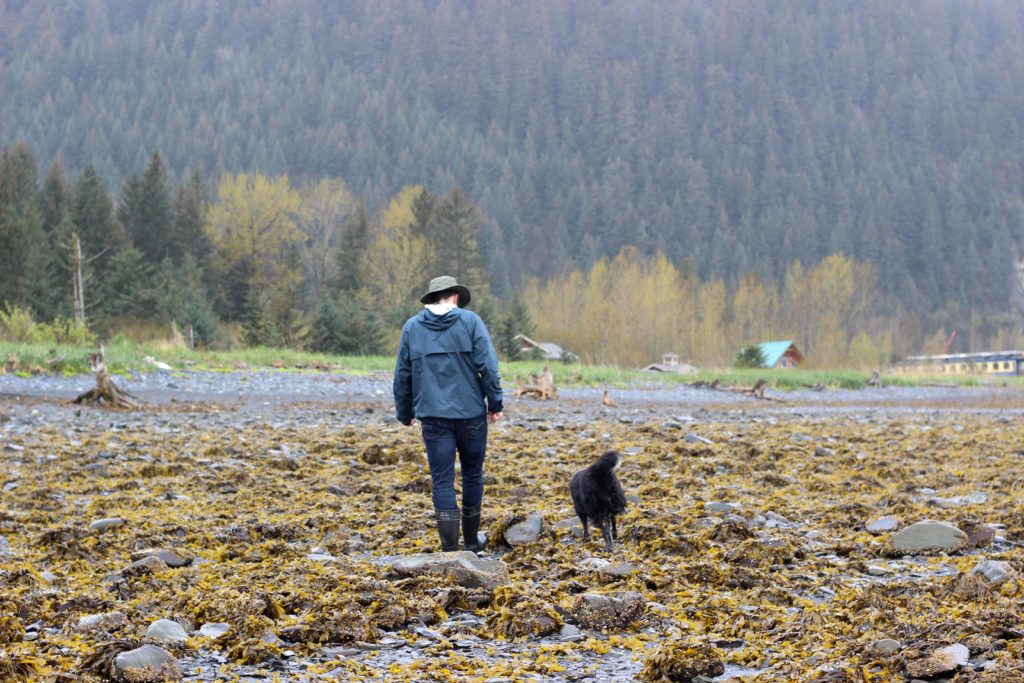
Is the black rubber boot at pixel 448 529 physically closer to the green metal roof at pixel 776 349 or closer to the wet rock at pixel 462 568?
the wet rock at pixel 462 568

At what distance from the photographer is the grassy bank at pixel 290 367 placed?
22319mm

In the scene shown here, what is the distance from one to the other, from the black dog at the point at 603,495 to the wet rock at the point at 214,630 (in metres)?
2.54

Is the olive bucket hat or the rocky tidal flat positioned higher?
the olive bucket hat

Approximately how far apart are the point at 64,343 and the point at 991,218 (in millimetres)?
153127

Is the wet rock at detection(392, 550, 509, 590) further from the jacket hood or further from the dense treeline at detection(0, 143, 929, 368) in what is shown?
the dense treeline at detection(0, 143, 929, 368)

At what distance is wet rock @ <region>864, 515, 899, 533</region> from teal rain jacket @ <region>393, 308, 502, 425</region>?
2683 mm

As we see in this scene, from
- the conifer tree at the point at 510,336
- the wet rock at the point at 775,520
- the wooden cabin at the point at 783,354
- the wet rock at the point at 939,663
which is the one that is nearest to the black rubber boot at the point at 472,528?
the wet rock at the point at 775,520

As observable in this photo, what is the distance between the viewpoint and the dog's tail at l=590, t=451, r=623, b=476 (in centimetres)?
624

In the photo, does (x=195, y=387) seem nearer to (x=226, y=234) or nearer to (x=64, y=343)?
(x=64, y=343)

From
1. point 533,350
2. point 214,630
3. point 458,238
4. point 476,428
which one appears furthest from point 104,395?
point 458,238

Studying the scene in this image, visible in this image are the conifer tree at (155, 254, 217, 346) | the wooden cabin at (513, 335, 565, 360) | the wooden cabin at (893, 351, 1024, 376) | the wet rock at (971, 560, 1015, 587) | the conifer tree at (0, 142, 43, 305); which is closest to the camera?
the wet rock at (971, 560, 1015, 587)

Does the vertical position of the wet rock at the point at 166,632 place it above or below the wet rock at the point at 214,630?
above

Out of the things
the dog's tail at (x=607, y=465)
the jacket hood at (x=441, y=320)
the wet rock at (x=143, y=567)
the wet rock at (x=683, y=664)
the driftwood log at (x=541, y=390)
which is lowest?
the driftwood log at (x=541, y=390)

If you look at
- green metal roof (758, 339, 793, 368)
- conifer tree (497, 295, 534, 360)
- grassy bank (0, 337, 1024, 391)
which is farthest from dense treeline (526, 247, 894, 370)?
grassy bank (0, 337, 1024, 391)
